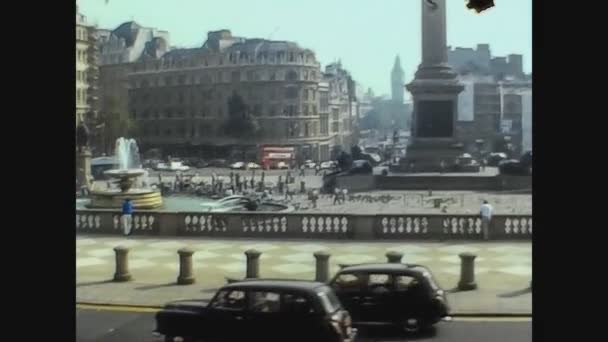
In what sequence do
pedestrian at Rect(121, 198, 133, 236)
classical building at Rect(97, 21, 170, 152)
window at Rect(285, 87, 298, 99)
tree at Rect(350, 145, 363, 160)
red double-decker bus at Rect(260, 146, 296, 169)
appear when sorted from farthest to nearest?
classical building at Rect(97, 21, 170, 152) < window at Rect(285, 87, 298, 99) < red double-decker bus at Rect(260, 146, 296, 169) < tree at Rect(350, 145, 363, 160) < pedestrian at Rect(121, 198, 133, 236)

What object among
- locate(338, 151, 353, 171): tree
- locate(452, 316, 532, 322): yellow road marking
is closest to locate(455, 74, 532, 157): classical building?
locate(338, 151, 353, 171): tree

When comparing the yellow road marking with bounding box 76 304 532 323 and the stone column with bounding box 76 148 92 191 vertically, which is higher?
the stone column with bounding box 76 148 92 191

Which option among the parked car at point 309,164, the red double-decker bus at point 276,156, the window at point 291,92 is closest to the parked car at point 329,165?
the parked car at point 309,164

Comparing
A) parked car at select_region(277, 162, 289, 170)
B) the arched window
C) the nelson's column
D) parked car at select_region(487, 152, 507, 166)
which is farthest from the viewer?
the arched window

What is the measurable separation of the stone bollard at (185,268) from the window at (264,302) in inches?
173

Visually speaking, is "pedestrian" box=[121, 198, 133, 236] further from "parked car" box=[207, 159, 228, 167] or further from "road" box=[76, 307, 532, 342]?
"parked car" box=[207, 159, 228, 167]

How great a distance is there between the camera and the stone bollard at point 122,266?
12157mm

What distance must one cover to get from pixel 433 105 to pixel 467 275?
2367cm

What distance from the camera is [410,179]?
101ft

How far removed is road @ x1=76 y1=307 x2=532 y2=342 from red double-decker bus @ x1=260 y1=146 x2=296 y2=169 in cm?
3811

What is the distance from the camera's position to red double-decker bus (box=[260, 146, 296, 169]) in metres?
48.7

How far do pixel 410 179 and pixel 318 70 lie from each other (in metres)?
27.2
